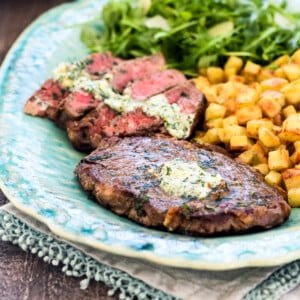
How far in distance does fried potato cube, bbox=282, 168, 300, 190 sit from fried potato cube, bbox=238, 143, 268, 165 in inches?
13.0

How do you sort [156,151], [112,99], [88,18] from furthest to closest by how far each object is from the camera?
[88,18], [112,99], [156,151]

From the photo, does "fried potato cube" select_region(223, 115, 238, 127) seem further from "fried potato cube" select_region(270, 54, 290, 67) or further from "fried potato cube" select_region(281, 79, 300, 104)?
"fried potato cube" select_region(270, 54, 290, 67)

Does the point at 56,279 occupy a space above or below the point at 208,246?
below

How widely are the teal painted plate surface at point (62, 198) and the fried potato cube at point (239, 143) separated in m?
0.65

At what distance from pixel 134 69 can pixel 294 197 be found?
5.91 feet

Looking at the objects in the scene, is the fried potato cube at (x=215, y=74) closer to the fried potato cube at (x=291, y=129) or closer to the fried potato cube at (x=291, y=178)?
the fried potato cube at (x=291, y=129)

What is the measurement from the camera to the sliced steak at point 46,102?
5.15m

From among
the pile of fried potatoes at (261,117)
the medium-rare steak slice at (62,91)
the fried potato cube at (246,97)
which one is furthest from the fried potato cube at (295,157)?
the medium-rare steak slice at (62,91)

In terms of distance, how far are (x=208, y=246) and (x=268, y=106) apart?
1630mm

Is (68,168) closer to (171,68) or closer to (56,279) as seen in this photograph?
(56,279)

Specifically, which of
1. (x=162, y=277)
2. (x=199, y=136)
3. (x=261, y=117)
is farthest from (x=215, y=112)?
(x=162, y=277)

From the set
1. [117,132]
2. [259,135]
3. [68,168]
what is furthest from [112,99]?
[259,135]

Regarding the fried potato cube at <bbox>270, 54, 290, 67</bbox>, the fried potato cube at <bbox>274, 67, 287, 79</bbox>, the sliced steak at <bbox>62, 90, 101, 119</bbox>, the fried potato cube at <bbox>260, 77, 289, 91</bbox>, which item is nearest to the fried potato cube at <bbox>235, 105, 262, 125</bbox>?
the fried potato cube at <bbox>260, 77, 289, 91</bbox>

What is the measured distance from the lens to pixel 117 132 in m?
→ 4.81
